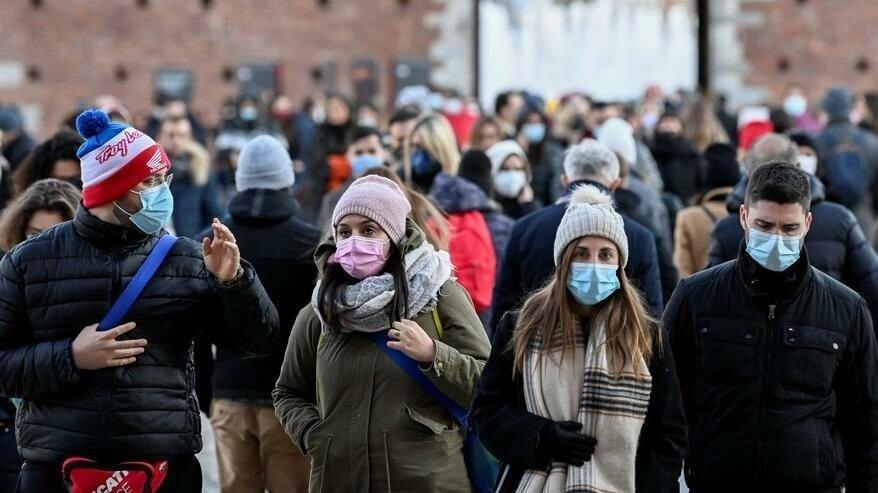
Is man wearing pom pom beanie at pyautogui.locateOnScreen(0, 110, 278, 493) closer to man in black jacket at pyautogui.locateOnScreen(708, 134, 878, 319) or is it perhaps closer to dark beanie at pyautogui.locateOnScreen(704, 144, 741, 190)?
man in black jacket at pyautogui.locateOnScreen(708, 134, 878, 319)

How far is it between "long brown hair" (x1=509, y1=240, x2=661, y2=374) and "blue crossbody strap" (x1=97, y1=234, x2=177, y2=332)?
3.14ft

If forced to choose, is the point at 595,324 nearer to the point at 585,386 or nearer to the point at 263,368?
the point at 585,386

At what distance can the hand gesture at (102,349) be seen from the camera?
14.3 ft

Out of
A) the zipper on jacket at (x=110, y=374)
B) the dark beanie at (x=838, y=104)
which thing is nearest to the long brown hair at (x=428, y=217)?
the zipper on jacket at (x=110, y=374)

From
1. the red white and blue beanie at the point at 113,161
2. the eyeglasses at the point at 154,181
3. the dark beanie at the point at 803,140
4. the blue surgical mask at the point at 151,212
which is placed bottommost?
the dark beanie at the point at 803,140

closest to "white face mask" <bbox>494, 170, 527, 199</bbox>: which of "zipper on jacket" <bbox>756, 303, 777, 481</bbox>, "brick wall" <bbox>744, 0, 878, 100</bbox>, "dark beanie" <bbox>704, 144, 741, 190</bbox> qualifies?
"dark beanie" <bbox>704, 144, 741, 190</bbox>

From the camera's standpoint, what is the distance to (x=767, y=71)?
20.8m

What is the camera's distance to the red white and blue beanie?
4508 mm

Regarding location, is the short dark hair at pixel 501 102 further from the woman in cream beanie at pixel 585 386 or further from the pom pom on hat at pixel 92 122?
the woman in cream beanie at pixel 585 386

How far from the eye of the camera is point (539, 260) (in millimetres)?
6273

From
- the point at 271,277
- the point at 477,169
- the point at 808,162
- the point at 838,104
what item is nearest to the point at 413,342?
the point at 271,277

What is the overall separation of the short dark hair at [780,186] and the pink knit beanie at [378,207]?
98 cm

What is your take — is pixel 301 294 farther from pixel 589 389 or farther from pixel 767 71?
pixel 767 71

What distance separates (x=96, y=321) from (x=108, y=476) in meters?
0.40
